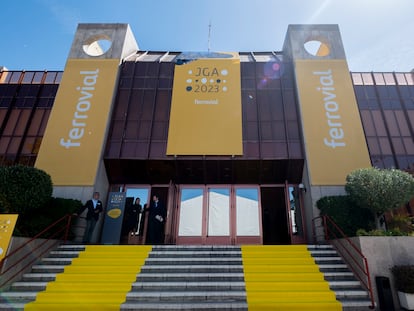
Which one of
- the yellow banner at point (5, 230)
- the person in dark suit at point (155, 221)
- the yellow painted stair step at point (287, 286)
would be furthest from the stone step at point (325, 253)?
the yellow banner at point (5, 230)

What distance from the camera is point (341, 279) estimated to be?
6.24 metres

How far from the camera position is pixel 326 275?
20.6ft

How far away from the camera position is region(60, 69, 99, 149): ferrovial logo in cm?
1096

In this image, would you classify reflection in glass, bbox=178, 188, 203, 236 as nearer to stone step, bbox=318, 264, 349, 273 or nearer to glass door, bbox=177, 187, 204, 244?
glass door, bbox=177, 187, 204, 244

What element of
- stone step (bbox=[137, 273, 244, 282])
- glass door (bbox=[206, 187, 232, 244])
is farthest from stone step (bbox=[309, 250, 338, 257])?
glass door (bbox=[206, 187, 232, 244])

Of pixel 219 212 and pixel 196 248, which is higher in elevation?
pixel 219 212

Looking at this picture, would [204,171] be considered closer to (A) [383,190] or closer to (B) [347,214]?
(B) [347,214]

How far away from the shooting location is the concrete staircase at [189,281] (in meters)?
5.19

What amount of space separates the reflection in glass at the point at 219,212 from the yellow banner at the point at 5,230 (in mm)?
6985

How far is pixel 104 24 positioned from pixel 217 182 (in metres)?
10.9

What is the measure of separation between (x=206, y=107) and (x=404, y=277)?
9.12 m

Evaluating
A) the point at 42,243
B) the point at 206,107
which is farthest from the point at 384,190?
the point at 42,243

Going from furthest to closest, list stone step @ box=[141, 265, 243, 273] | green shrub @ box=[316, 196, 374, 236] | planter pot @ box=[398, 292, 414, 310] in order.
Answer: green shrub @ box=[316, 196, 374, 236], stone step @ box=[141, 265, 243, 273], planter pot @ box=[398, 292, 414, 310]

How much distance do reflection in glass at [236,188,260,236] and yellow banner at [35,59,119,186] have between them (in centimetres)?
647
